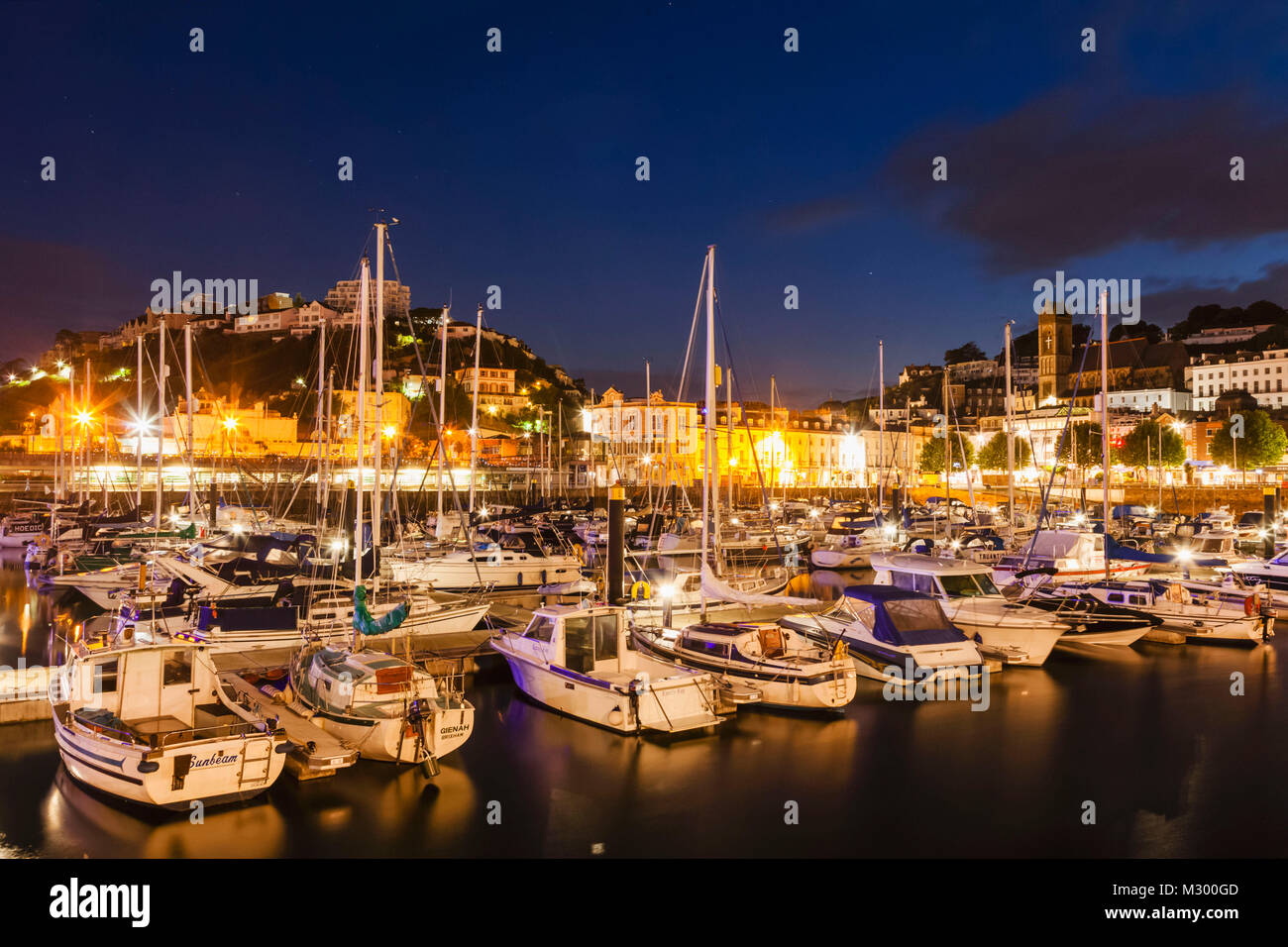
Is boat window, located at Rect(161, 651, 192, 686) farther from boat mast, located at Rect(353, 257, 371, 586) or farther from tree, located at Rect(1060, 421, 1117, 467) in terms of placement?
tree, located at Rect(1060, 421, 1117, 467)

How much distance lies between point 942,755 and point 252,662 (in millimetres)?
13548

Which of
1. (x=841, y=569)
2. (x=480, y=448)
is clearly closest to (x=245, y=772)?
(x=841, y=569)

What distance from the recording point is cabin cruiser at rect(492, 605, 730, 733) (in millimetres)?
15203

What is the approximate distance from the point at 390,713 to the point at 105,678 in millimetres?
4059

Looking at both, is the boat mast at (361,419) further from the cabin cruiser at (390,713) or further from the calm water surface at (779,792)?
the calm water surface at (779,792)

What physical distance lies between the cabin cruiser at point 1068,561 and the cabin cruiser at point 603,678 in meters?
16.6

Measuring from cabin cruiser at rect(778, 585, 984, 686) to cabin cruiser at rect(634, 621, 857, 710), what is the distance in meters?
0.89

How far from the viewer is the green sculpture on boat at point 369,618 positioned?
16.4 meters

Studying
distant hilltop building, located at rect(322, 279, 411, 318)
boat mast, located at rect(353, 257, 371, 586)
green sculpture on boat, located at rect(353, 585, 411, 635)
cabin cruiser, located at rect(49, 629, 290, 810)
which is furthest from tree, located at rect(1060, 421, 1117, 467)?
distant hilltop building, located at rect(322, 279, 411, 318)

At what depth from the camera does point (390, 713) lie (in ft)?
43.9

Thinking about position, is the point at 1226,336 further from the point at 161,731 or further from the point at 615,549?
the point at 161,731

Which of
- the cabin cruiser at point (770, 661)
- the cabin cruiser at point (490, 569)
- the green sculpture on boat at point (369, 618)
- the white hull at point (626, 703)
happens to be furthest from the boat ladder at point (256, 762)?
the cabin cruiser at point (490, 569)

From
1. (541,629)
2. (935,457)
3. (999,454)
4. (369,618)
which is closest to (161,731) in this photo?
(369,618)

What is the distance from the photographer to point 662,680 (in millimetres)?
15594
